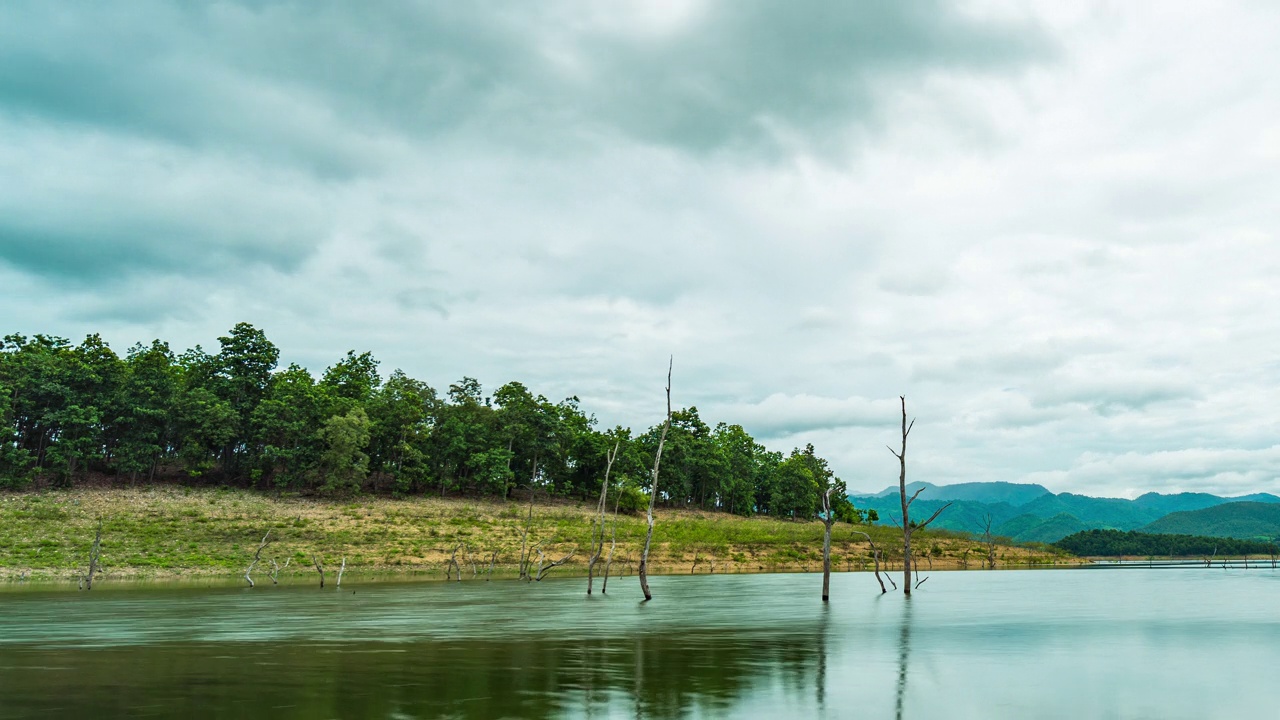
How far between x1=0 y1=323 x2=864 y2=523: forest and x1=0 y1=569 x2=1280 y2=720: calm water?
3336 cm

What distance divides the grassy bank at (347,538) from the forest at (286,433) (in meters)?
4.57

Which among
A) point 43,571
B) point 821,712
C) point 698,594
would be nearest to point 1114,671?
point 821,712

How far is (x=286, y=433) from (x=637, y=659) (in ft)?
254

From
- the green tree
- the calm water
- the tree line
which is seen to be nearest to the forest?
the green tree

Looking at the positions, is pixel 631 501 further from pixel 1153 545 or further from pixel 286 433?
pixel 1153 545

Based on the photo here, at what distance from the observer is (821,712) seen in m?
11.8

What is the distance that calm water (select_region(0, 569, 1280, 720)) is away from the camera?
12.4 meters

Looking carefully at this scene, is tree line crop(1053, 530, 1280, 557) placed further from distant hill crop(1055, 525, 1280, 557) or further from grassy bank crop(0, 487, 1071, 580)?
grassy bank crop(0, 487, 1071, 580)

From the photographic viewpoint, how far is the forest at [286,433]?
76188 mm

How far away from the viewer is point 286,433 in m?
85.2

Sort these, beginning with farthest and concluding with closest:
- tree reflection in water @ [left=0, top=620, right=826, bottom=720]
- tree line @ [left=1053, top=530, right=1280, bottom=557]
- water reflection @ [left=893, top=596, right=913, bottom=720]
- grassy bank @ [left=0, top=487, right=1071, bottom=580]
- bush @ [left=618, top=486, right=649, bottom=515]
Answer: tree line @ [left=1053, top=530, right=1280, bottom=557]
bush @ [left=618, top=486, right=649, bottom=515]
grassy bank @ [left=0, top=487, right=1071, bottom=580]
water reflection @ [left=893, top=596, right=913, bottom=720]
tree reflection in water @ [left=0, top=620, right=826, bottom=720]

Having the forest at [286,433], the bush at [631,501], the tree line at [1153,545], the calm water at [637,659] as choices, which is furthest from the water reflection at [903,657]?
the tree line at [1153,545]

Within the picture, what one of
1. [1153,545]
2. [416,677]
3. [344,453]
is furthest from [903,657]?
[1153,545]

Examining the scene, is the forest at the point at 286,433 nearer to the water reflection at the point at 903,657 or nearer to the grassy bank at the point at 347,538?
the grassy bank at the point at 347,538
